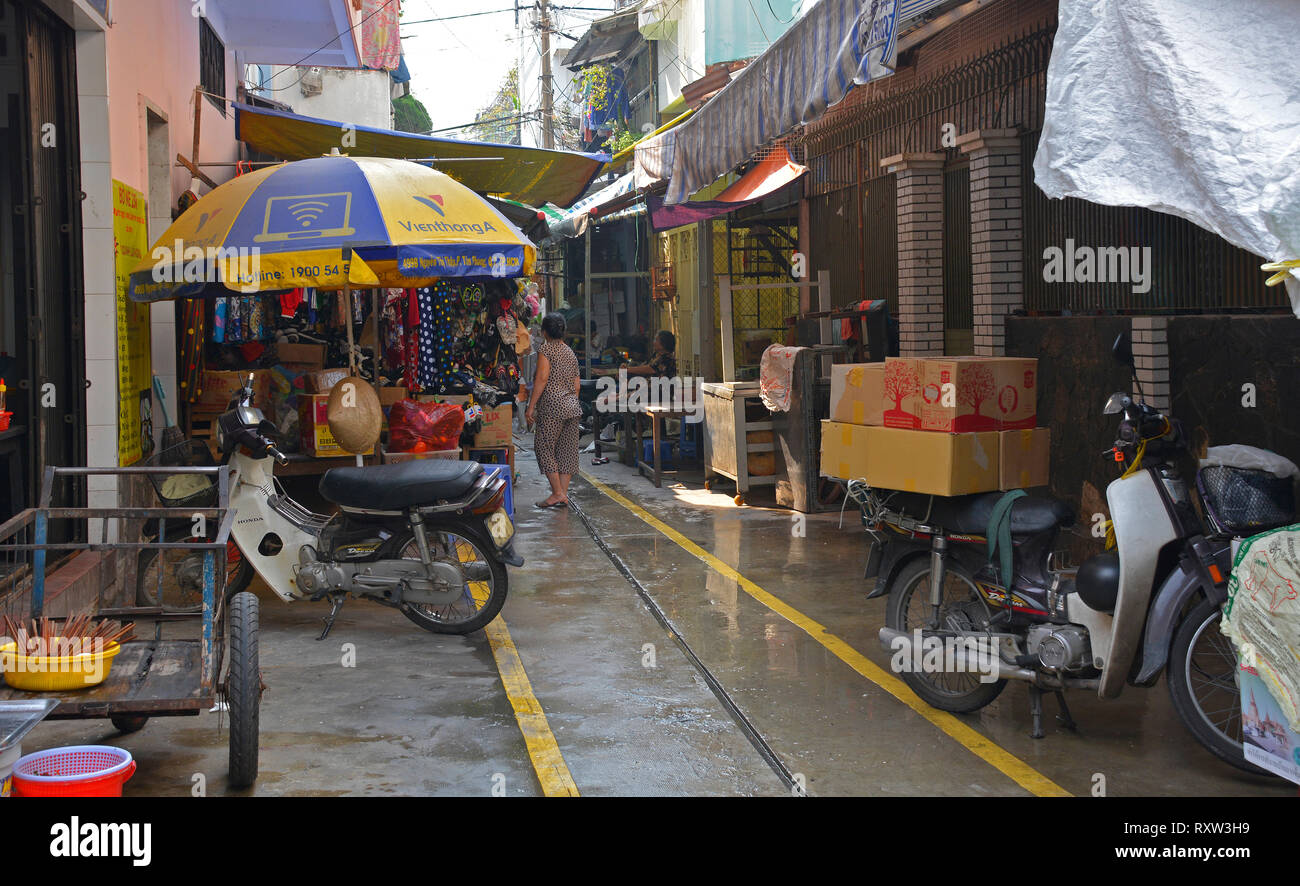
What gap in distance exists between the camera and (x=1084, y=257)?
27.8ft

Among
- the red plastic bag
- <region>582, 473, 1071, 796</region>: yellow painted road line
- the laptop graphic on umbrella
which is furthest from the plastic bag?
the red plastic bag

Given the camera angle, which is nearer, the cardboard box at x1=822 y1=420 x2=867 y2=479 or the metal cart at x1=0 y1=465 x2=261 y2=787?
the metal cart at x1=0 y1=465 x2=261 y2=787

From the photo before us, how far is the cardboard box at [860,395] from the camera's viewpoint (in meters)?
7.14

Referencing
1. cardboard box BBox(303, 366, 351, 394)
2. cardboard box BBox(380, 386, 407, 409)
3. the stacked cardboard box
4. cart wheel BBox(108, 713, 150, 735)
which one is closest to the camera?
cart wheel BBox(108, 713, 150, 735)

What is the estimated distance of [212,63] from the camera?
39.8ft

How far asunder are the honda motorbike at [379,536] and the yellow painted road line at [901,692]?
1851mm

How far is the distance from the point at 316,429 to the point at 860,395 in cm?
430

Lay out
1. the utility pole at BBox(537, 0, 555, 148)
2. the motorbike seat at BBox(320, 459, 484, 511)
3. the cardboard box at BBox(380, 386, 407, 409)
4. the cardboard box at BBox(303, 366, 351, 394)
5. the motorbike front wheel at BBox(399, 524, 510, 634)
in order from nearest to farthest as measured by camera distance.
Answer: the motorbike seat at BBox(320, 459, 484, 511), the motorbike front wheel at BBox(399, 524, 510, 634), the cardboard box at BBox(303, 366, 351, 394), the cardboard box at BBox(380, 386, 407, 409), the utility pole at BBox(537, 0, 555, 148)

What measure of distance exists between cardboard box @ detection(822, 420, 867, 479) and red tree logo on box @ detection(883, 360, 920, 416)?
0.80 ft

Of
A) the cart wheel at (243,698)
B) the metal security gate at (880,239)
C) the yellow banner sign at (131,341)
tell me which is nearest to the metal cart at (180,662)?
the cart wheel at (243,698)

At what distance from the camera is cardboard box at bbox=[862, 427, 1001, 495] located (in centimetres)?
616

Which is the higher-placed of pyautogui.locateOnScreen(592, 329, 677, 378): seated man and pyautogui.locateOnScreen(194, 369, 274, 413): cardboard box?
pyautogui.locateOnScreen(592, 329, 677, 378): seated man

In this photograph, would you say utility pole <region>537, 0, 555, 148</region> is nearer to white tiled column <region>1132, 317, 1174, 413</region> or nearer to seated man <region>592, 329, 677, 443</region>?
seated man <region>592, 329, 677, 443</region>

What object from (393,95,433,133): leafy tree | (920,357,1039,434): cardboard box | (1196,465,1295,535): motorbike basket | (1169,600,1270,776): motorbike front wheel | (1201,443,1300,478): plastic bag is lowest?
(1169,600,1270,776): motorbike front wheel
